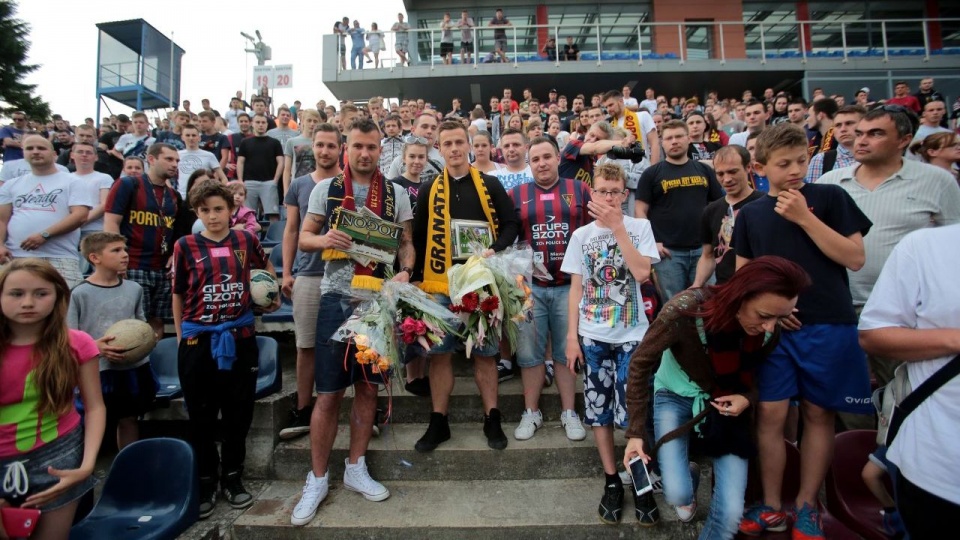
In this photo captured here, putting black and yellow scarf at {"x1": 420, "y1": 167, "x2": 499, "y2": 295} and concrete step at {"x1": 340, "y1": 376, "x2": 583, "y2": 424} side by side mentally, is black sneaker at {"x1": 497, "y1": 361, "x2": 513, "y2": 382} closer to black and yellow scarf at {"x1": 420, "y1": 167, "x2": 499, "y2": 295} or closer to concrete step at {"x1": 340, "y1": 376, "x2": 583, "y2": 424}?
concrete step at {"x1": 340, "y1": 376, "x2": 583, "y2": 424}

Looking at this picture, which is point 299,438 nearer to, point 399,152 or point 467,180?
point 467,180

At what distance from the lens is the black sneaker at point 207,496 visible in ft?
9.20

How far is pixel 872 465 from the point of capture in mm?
2129

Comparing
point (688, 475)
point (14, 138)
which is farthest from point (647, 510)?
point (14, 138)

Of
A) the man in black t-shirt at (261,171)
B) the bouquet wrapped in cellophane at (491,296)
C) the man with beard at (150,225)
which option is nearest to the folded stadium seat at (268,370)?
the man with beard at (150,225)

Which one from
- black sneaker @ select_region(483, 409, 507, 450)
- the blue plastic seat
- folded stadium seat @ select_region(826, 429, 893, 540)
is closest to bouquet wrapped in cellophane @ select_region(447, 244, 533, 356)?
black sneaker @ select_region(483, 409, 507, 450)

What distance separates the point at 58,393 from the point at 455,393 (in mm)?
2277

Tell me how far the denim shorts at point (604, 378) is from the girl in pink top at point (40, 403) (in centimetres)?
250

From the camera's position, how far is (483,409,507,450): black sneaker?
312cm

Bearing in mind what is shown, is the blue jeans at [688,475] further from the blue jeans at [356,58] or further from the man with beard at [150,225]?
the blue jeans at [356,58]

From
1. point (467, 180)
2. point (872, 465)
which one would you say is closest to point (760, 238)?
point (872, 465)

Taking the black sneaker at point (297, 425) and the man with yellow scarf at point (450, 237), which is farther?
the black sneaker at point (297, 425)

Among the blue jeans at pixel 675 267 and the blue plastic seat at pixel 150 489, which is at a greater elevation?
the blue jeans at pixel 675 267

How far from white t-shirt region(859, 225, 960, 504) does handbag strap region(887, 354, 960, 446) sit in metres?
0.01
